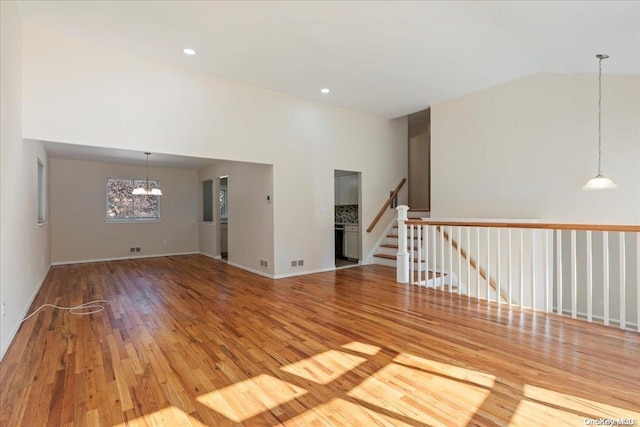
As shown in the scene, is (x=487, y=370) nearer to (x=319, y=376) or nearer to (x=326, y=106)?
(x=319, y=376)

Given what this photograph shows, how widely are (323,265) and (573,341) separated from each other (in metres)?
4.09

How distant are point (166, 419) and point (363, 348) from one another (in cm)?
156

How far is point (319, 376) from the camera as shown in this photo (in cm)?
228

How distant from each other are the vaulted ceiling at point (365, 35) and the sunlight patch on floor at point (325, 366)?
326 cm

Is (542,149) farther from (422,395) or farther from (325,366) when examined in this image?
(325,366)

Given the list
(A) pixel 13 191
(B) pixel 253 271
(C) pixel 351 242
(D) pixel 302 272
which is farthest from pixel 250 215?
(A) pixel 13 191

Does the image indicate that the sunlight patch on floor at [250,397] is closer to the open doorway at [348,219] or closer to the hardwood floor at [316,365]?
the hardwood floor at [316,365]

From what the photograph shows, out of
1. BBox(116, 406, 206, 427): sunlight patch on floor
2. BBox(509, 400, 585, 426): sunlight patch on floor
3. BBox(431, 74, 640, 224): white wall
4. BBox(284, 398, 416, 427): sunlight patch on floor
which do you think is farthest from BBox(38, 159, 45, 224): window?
BBox(431, 74, 640, 224): white wall

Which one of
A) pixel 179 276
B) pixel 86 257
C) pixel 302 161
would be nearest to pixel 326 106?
pixel 302 161

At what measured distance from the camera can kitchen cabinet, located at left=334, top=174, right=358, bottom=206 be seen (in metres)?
7.46

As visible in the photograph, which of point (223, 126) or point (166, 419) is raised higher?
point (223, 126)

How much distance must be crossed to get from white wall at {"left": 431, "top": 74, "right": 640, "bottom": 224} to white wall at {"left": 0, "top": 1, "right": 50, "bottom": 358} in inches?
242

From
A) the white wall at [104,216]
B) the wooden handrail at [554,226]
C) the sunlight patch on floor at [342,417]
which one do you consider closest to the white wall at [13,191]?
the sunlight patch on floor at [342,417]

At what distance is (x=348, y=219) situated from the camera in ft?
25.6
